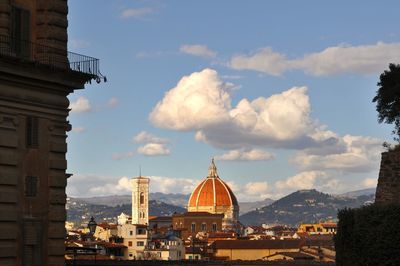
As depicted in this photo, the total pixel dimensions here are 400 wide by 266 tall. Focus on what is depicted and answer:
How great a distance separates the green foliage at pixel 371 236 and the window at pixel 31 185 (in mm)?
7286

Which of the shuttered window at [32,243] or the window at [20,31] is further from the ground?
the window at [20,31]

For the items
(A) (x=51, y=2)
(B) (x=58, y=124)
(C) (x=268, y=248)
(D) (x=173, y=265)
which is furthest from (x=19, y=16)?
(C) (x=268, y=248)

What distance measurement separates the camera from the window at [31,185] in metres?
20.4

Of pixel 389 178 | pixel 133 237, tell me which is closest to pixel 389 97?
pixel 389 178

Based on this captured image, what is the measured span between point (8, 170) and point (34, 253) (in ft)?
6.80

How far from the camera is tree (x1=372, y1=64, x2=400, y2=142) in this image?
2664 cm

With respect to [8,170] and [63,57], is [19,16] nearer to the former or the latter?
[63,57]

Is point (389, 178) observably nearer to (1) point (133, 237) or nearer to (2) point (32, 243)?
(2) point (32, 243)

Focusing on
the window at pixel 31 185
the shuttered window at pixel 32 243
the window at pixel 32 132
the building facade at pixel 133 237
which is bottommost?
the shuttered window at pixel 32 243

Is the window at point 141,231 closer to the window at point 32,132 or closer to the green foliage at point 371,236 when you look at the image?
the green foliage at point 371,236

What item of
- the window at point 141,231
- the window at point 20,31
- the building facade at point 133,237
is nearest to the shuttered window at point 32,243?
the window at point 20,31

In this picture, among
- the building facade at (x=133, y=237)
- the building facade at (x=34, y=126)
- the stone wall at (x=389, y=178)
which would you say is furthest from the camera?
the building facade at (x=133, y=237)

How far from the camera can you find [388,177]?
23.8 metres

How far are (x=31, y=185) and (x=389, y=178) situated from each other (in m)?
9.08
